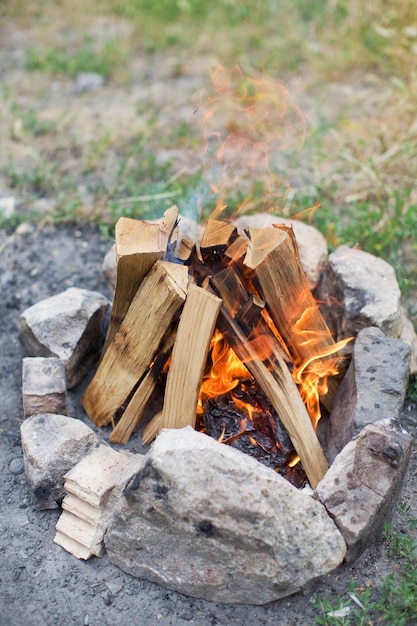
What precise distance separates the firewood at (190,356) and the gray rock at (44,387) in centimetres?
49

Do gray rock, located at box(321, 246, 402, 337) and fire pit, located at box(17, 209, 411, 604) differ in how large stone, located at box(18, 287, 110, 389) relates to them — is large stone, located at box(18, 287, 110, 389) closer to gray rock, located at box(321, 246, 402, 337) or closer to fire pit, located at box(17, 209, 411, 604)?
fire pit, located at box(17, 209, 411, 604)

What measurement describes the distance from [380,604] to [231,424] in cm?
90

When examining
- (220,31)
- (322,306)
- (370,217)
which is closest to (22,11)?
(220,31)

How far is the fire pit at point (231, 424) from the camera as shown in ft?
7.37

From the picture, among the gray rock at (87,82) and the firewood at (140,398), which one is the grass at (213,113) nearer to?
the gray rock at (87,82)

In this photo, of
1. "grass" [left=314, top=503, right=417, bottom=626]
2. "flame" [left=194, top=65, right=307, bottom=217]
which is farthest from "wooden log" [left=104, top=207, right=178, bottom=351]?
"flame" [left=194, top=65, right=307, bottom=217]

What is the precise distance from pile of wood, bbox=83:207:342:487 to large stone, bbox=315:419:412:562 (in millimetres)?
312

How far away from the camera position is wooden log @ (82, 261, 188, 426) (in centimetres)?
274

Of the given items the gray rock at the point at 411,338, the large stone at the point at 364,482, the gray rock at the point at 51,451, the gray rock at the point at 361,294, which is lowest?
the gray rock at the point at 51,451

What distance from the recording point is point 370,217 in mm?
4332

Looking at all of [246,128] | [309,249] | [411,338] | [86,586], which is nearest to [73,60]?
[246,128]

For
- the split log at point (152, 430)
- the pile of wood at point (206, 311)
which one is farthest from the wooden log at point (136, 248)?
the split log at point (152, 430)

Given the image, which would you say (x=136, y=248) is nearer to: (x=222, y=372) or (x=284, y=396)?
(x=222, y=372)

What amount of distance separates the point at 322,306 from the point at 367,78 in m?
3.66
